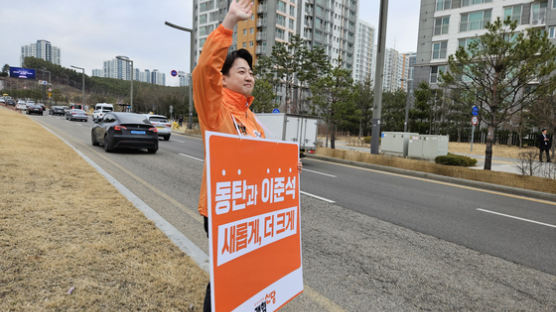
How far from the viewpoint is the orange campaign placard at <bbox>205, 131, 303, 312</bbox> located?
1.63 metres

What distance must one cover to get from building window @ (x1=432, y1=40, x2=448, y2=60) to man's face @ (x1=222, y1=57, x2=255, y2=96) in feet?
149

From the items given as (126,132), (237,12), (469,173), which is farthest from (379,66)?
(237,12)

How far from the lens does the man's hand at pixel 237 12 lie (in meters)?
1.66

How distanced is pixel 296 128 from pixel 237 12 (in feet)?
42.5

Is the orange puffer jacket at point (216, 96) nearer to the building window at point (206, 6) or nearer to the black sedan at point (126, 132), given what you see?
the black sedan at point (126, 132)

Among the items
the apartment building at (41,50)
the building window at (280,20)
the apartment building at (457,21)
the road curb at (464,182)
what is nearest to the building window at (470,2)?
the apartment building at (457,21)

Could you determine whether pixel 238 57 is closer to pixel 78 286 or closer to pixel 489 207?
pixel 78 286

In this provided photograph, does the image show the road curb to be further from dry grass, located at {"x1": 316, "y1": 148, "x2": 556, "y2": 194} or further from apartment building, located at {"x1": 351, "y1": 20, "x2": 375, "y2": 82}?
apartment building, located at {"x1": 351, "y1": 20, "x2": 375, "y2": 82}

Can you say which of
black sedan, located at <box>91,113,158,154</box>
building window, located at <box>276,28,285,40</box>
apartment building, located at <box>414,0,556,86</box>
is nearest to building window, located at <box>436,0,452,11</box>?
apartment building, located at <box>414,0,556,86</box>

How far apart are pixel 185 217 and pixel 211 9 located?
8416 cm

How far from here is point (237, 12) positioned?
5.49ft

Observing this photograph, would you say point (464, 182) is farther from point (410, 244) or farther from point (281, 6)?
point (281, 6)

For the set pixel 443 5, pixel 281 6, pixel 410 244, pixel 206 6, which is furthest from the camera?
pixel 206 6

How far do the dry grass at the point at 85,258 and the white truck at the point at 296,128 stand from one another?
9823 mm
